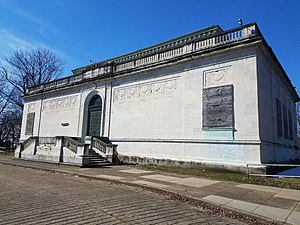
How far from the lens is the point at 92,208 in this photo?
5.45 m

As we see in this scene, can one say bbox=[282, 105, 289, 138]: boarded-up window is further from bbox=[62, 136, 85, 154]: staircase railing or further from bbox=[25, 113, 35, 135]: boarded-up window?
bbox=[25, 113, 35, 135]: boarded-up window

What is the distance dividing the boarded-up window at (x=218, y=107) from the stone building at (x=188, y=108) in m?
0.06

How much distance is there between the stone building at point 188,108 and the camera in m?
13.4

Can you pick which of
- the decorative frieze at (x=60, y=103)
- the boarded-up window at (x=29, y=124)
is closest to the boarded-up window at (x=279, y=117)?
the decorative frieze at (x=60, y=103)

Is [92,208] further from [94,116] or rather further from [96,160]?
[94,116]

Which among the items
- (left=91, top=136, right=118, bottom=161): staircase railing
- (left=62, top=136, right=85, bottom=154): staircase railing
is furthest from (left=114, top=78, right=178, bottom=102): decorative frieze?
(left=62, top=136, right=85, bottom=154): staircase railing

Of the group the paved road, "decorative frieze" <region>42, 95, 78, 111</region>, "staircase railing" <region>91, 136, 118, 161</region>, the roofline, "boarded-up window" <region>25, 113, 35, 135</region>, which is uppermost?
the roofline

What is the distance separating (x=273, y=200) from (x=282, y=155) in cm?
1188

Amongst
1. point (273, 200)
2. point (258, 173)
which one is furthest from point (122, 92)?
point (273, 200)

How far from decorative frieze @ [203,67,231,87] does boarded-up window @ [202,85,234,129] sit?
35 centimetres

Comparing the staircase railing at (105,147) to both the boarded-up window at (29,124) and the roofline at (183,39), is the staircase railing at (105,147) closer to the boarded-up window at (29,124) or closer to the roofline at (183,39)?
the roofline at (183,39)

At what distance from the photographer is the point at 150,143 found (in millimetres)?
17125

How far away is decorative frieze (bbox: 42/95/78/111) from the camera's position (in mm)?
24009

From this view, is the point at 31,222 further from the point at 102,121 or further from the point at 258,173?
the point at 102,121
